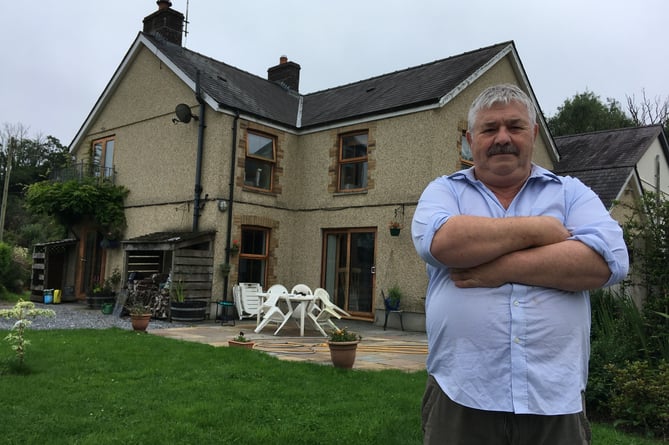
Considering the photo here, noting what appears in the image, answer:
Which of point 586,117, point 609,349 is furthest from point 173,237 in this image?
point 586,117

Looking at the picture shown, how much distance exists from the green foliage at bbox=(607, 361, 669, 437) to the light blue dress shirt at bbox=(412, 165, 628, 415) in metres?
2.93

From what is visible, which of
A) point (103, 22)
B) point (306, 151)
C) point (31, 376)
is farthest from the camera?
point (103, 22)

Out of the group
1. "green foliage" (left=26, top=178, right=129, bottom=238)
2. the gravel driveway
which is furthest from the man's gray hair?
"green foliage" (left=26, top=178, right=129, bottom=238)

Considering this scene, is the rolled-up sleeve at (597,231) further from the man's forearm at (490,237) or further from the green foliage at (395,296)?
the green foliage at (395,296)

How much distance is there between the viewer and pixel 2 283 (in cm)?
1495

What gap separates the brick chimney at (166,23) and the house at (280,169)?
0.20 ft

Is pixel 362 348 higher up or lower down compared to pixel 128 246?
lower down

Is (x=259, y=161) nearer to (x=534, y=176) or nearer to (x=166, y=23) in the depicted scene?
(x=166, y=23)

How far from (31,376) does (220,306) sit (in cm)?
616

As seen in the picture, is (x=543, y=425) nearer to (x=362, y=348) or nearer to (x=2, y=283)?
(x=362, y=348)

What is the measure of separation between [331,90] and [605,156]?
807 cm

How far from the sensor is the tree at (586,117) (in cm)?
2825

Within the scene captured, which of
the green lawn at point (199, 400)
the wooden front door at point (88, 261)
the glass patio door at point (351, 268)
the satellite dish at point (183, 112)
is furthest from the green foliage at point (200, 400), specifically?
the wooden front door at point (88, 261)

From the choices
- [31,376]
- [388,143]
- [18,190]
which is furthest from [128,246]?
[18,190]
